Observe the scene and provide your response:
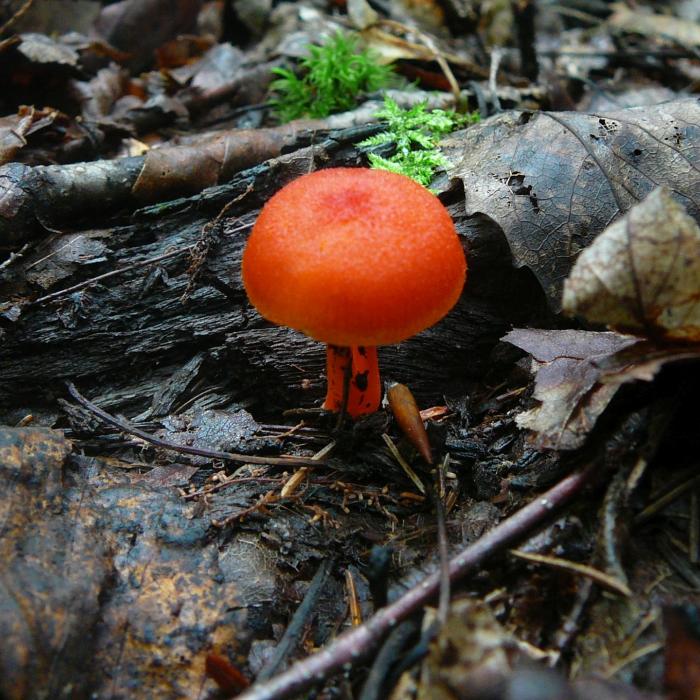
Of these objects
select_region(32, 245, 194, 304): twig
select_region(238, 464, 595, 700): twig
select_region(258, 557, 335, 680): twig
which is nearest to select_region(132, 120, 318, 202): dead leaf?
select_region(32, 245, 194, 304): twig

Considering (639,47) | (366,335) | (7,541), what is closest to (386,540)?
(366,335)

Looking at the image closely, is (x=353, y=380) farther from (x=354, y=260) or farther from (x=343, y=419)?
(x=354, y=260)

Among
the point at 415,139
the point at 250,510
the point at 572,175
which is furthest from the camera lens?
the point at 415,139

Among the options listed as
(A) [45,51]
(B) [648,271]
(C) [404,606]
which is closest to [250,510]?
(C) [404,606]

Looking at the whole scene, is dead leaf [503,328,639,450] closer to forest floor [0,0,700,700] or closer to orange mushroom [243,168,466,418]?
forest floor [0,0,700,700]

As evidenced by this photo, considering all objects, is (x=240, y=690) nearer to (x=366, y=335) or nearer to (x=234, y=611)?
(x=234, y=611)

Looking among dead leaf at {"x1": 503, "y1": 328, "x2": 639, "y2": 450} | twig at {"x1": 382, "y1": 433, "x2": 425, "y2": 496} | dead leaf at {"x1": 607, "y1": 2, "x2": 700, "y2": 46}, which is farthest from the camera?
dead leaf at {"x1": 607, "y1": 2, "x2": 700, "y2": 46}
